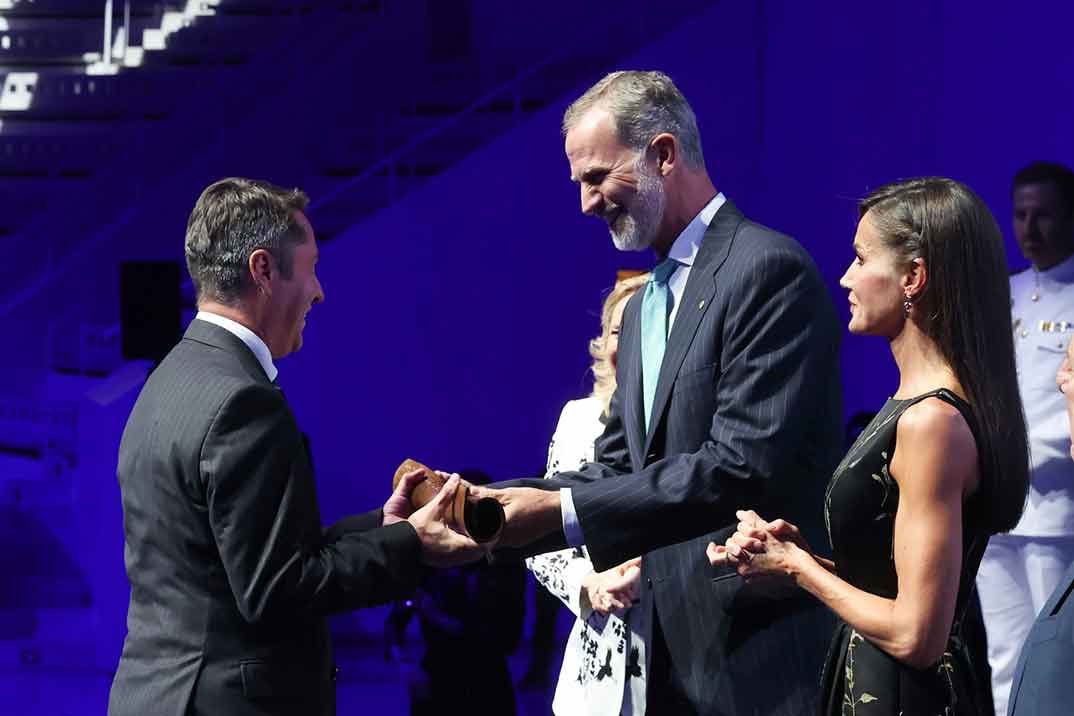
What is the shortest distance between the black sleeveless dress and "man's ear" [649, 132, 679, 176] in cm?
63

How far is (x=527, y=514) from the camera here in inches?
109

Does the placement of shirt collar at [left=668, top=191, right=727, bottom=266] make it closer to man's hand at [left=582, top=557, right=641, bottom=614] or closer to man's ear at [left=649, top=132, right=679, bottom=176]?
man's ear at [left=649, top=132, right=679, bottom=176]

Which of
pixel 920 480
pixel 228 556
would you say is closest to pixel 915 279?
pixel 920 480

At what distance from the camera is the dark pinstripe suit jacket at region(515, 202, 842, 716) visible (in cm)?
Answer: 259

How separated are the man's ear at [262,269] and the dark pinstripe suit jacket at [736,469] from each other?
2.07ft

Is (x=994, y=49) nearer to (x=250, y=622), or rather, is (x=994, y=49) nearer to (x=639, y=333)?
(x=639, y=333)

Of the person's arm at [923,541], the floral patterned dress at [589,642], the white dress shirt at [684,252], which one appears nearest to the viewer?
the person's arm at [923,541]

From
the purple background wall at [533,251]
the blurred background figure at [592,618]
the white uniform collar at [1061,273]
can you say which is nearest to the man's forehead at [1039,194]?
the white uniform collar at [1061,273]

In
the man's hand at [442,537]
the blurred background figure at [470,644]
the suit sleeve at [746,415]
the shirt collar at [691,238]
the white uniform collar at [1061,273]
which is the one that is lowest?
the blurred background figure at [470,644]

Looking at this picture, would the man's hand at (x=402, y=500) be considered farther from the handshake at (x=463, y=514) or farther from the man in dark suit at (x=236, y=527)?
the man in dark suit at (x=236, y=527)

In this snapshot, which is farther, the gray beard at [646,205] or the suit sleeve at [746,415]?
the gray beard at [646,205]

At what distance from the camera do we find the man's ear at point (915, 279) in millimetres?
2389

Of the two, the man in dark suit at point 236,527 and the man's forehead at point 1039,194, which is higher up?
the man's forehead at point 1039,194

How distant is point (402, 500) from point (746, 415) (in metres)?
0.65
